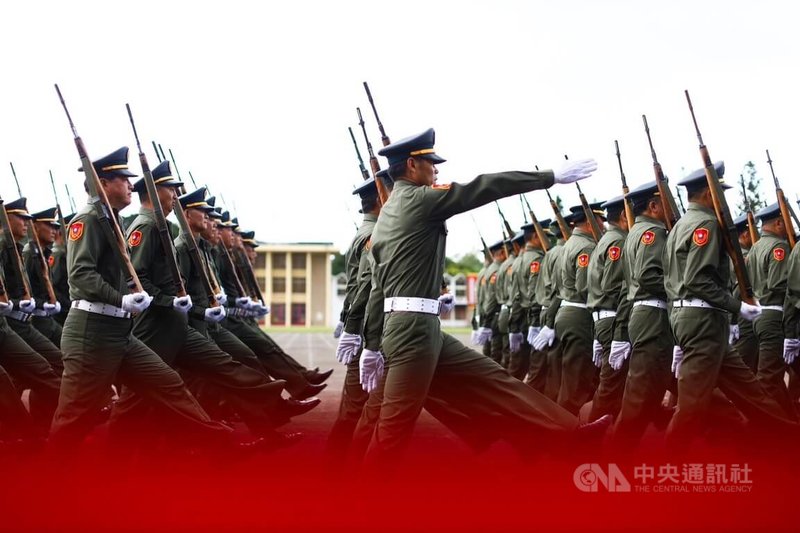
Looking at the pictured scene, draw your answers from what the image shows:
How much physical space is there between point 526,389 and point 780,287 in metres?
4.72

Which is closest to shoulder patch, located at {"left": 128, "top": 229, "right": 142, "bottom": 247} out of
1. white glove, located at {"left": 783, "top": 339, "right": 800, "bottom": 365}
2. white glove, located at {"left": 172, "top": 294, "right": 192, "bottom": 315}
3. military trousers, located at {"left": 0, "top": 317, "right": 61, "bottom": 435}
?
white glove, located at {"left": 172, "top": 294, "right": 192, "bottom": 315}

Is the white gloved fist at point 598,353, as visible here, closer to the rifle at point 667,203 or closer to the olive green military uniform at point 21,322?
the rifle at point 667,203

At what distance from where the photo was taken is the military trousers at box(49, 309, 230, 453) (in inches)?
231

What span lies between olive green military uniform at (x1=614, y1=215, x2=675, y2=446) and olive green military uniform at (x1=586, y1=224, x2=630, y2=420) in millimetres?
653

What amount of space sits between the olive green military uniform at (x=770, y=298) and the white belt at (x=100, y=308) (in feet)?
18.3

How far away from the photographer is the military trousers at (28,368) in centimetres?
746

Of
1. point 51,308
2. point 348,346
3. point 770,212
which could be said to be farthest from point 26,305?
point 770,212

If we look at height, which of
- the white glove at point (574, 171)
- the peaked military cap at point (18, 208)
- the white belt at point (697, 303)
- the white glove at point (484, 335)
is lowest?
the white glove at point (484, 335)

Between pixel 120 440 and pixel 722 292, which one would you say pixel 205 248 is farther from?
pixel 722 292

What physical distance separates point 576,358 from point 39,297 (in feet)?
16.4

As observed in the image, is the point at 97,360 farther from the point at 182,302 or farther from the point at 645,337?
the point at 645,337

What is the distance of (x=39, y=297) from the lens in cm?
934

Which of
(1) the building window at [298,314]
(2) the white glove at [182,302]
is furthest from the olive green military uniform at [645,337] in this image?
(1) the building window at [298,314]

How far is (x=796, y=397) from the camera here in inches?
380
